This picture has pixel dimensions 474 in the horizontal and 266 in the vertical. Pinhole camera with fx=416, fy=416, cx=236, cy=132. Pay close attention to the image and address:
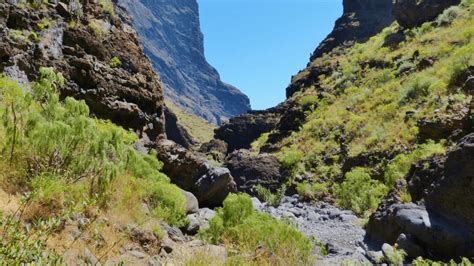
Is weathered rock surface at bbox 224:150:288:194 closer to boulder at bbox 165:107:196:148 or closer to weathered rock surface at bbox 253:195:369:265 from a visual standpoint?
weathered rock surface at bbox 253:195:369:265

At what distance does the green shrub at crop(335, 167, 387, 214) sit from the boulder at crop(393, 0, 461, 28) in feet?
72.1

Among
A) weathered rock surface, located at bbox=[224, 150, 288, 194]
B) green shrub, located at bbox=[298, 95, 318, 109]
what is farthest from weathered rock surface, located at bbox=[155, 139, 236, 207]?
green shrub, located at bbox=[298, 95, 318, 109]

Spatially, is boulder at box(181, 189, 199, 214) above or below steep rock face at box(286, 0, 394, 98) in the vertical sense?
below

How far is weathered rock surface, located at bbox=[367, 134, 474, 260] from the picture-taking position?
28.8ft

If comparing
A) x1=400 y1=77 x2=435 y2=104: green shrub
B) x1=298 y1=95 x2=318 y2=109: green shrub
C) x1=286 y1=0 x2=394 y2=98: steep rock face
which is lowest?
x1=298 y1=95 x2=318 y2=109: green shrub

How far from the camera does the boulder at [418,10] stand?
3484 cm

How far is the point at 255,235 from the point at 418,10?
114 feet

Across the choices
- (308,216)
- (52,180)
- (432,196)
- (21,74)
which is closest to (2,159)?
(52,180)

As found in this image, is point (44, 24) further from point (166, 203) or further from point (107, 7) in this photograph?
point (166, 203)

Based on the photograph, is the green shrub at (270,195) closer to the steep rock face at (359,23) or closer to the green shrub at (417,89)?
the green shrub at (417,89)

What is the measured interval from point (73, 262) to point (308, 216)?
1299cm

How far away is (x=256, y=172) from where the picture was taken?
83.0 ft

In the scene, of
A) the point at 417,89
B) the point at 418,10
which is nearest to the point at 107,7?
the point at 417,89

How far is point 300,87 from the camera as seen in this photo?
45625 mm
